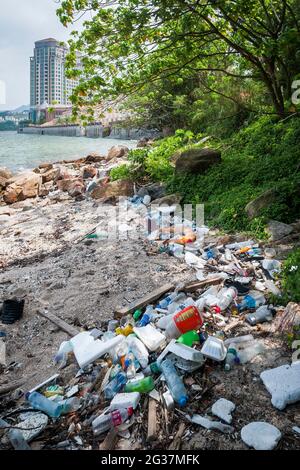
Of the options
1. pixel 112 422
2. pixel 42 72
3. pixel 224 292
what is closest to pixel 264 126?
pixel 224 292

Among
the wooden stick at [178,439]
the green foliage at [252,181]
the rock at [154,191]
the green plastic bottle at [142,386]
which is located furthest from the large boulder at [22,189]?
the wooden stick at [178,439]

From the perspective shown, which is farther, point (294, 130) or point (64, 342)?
point (294, 130)

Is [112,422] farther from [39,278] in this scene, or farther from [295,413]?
[39,278]

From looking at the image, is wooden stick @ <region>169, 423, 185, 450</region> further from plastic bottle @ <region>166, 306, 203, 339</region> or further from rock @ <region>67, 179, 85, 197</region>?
rock @ <region>67, 179, 85, 197</region>

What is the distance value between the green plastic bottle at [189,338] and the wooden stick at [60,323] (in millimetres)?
1071

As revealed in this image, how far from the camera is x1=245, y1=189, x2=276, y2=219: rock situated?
5242mm

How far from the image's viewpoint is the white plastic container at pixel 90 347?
2.70 meters

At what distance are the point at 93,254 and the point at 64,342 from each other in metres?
2.08

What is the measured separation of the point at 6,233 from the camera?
22.7 ft

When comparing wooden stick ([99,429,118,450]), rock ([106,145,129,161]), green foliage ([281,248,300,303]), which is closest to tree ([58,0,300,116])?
green foliage ([281,248,300,303])

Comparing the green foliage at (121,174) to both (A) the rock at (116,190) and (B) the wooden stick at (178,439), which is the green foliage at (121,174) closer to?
(A) the rock at (116,190)

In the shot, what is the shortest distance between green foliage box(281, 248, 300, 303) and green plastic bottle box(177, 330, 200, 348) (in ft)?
3.29

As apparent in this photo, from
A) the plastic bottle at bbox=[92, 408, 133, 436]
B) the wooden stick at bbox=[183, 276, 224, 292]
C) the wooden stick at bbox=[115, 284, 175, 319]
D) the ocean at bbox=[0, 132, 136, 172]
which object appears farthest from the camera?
the ocean at bbox=[0, 132, 136, 172]

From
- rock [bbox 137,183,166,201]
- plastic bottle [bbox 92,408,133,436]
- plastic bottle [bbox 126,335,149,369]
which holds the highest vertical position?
rock [bbox 137,183,166,201]
